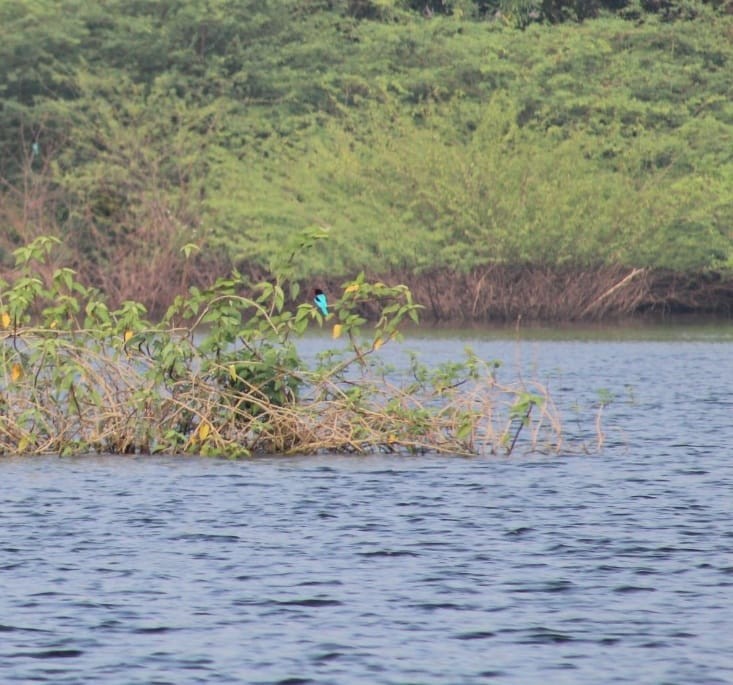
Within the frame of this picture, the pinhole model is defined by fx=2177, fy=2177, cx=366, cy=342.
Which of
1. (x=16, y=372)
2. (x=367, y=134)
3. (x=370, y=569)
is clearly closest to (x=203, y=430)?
(x=16, y=372)

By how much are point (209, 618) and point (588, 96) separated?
46388 millimetres

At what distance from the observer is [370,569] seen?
14.3 meters

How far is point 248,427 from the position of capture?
21.5m

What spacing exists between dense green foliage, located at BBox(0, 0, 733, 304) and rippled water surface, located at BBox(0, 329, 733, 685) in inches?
1225

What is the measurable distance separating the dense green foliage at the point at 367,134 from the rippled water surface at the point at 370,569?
31122 millimetres

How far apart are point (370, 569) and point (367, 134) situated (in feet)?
148

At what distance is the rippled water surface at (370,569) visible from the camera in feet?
37.0

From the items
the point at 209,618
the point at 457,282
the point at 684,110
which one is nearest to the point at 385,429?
the point at 209,618

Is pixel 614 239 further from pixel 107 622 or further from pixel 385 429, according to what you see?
pixel 107 622

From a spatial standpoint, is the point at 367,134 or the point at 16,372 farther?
the point at 367,134

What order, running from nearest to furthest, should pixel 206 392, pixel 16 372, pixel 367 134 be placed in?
1. pixel 16 372
2. pixel 206 392
3. pixel 367 134

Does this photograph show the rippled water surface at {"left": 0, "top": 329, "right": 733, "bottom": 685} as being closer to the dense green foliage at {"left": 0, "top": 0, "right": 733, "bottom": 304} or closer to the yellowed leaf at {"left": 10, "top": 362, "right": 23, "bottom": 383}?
the yellowed leaf at {"left": 10, "top": 362, "right": 23, "bottom": 383}

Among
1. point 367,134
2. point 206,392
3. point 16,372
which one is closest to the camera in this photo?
point 16,372

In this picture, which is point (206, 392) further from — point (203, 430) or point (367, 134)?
point (367, 134)
